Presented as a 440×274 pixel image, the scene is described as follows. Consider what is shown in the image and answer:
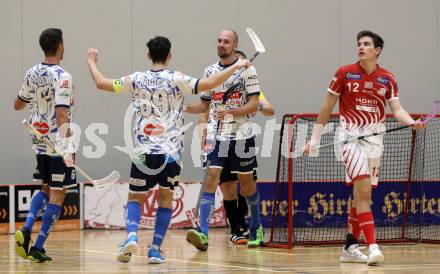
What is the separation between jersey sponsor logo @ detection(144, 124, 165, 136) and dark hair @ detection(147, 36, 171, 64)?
1.92 ft

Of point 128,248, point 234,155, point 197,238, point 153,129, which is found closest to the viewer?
point 128,248

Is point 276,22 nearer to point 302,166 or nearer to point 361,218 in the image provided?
point 302,166

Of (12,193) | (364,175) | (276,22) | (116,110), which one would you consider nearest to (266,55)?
(276,22)

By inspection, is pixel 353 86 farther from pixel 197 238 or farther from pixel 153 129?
pixel 197 238

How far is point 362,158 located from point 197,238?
76.8 inches

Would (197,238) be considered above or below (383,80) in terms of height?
below

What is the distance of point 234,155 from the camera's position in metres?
9.52

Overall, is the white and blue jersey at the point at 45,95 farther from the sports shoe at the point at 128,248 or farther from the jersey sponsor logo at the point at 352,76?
the jersey sponsor logo at the point at 352,76

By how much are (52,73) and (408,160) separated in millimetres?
5560

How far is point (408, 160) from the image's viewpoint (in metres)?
12.1

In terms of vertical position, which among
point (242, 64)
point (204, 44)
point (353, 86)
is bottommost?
point (353, 86)

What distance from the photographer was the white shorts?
823 centimetres

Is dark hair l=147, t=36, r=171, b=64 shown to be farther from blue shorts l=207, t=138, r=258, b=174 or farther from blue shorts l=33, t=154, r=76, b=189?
blue shorts l=207, t=138, r=258, b=174

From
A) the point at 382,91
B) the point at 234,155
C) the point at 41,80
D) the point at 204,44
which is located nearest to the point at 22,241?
the point at 41,80
